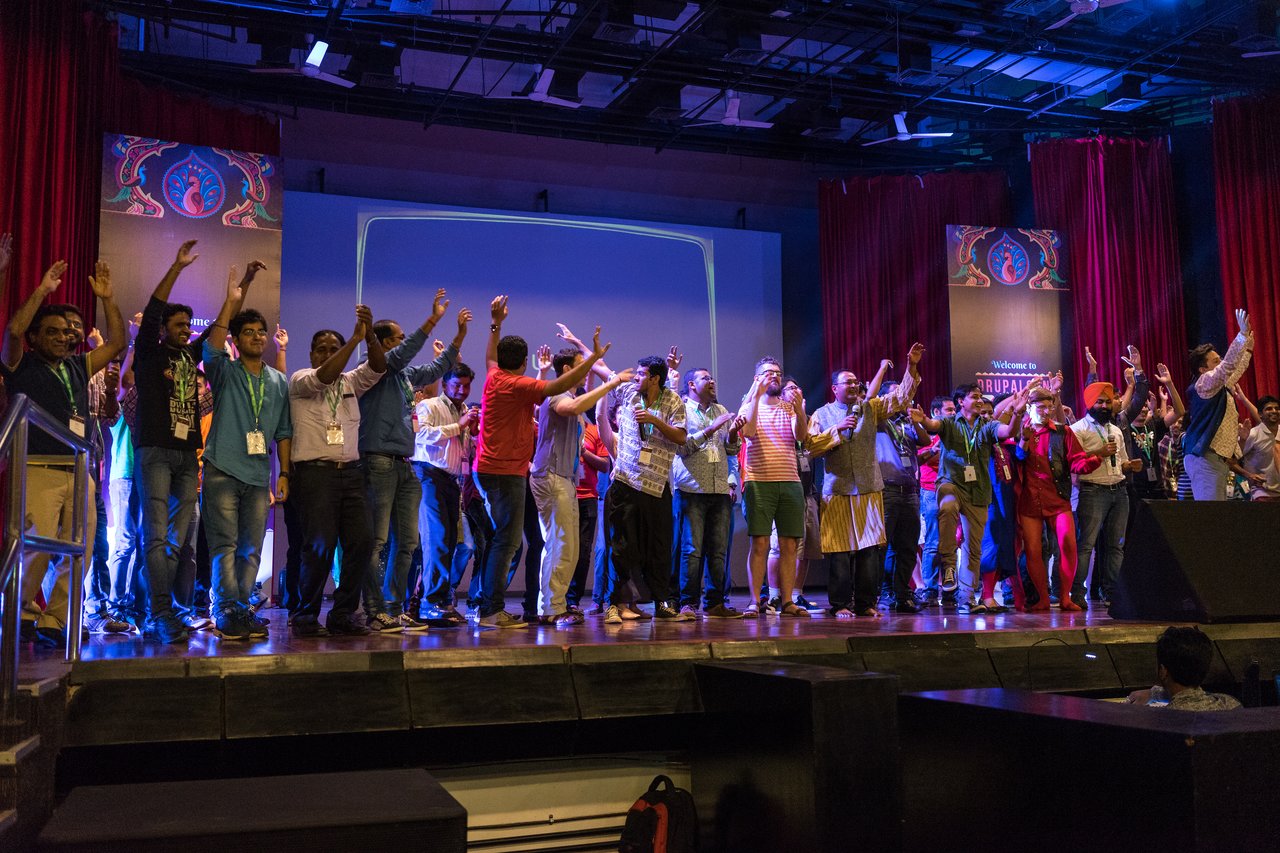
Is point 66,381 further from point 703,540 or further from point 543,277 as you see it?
point 543,277

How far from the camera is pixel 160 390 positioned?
14.9 feet

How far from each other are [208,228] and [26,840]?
6.57 meters

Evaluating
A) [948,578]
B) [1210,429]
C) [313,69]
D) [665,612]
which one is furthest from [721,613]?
[313,69]

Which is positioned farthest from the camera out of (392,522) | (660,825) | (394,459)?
(392,522)

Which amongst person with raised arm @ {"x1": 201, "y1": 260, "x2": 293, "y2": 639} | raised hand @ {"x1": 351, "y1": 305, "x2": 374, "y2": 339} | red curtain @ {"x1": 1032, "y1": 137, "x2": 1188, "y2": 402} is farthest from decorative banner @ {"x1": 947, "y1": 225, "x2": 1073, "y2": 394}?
person with raised arm @ {"x1": 201, "y1": 260, "x2": 293, "y2": 639}

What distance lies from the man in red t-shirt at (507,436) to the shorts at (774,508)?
1.45m

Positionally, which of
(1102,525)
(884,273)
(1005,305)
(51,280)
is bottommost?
(1102,525)

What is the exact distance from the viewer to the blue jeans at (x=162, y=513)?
14.7ft

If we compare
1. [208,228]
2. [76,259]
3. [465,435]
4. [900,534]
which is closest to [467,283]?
[208,228]

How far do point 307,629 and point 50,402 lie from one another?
1397mm

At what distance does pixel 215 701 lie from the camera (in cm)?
382

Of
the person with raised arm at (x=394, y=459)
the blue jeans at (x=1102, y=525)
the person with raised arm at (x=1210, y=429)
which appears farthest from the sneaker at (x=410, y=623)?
the person with raised arm at (x=1210, y=429)

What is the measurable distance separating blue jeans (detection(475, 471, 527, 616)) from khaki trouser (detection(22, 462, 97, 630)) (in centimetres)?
178

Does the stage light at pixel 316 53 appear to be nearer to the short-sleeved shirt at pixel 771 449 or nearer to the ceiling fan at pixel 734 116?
the ceiling fan at pixel 734 116
